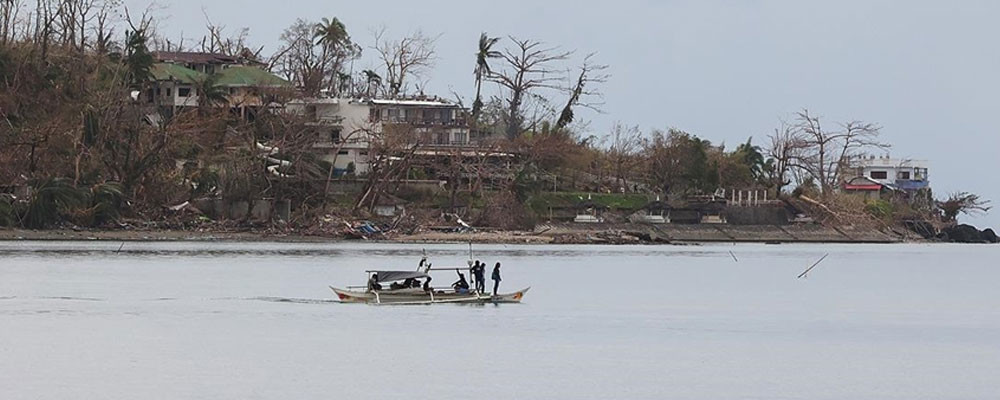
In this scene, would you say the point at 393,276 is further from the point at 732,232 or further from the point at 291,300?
the point at 732,232

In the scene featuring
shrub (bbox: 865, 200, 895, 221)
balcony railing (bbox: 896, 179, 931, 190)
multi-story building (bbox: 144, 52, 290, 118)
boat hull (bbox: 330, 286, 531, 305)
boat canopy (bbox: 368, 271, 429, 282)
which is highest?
multi-story building (bbox: 144, 52, 290, 118)

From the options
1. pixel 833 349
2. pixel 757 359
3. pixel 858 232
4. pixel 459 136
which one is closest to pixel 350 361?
pixel 757 359

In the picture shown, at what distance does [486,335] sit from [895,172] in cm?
11491

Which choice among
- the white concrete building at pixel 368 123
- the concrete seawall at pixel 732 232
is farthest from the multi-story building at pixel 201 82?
the concrete seawall at pixel 732 232

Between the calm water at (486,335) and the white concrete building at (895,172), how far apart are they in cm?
7165

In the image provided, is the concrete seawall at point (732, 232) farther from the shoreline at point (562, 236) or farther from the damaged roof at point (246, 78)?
the damaged roof at point (246, 78)

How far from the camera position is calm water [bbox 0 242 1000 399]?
32.2 meters

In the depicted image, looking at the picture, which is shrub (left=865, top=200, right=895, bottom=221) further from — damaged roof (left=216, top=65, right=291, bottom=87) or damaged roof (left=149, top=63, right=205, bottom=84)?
damaged roof (left=149, top=63, right=205, bottom=84)

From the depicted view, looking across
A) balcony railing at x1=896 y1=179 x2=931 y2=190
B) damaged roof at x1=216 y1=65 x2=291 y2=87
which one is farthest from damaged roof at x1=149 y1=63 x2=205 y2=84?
balcony railing at x1=896 y1=179 x2=931 y2=190

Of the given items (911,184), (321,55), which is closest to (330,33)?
(321,55)

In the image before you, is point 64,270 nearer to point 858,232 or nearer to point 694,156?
point 694,156

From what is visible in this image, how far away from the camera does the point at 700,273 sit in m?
76.2

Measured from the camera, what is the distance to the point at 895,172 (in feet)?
491

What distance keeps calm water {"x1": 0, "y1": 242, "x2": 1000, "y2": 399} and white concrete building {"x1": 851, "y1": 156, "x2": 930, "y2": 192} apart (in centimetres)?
7165
